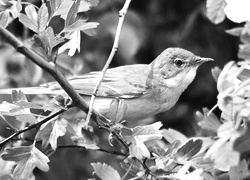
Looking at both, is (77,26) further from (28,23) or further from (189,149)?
(189,149)

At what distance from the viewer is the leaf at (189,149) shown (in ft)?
4.97

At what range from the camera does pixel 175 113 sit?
14.3 ft

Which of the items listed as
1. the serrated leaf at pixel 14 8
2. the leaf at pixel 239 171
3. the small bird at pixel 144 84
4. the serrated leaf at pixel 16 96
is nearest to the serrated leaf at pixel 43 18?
the serrated leaf at pixel 14 8

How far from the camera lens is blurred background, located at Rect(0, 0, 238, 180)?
3.93 m

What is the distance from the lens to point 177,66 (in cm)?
341

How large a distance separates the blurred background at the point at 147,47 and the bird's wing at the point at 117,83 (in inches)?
17.7

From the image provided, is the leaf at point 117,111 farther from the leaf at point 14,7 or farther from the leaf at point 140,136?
the leaf at point 14,7

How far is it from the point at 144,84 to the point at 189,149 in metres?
1.75

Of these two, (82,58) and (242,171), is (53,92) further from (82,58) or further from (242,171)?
(242,171)

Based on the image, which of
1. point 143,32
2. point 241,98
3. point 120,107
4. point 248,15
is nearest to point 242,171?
point 241,98

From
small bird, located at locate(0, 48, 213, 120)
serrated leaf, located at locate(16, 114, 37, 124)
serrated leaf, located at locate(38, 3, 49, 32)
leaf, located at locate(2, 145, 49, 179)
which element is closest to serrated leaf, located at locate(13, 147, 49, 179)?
leaf, located at locate(2, 145, 49, 179)

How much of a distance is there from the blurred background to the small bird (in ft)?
1.53

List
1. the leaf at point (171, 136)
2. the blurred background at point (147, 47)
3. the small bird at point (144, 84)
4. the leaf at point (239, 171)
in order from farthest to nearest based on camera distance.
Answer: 1. the blurred background at point (147, 47)
2. the small bird at point (144, 84)
3. the leaf at point (171, 136)
4. the leaf at point (239, 171)

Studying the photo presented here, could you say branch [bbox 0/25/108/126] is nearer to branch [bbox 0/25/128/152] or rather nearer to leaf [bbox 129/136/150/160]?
branch [bbox 0/25/128/152]
